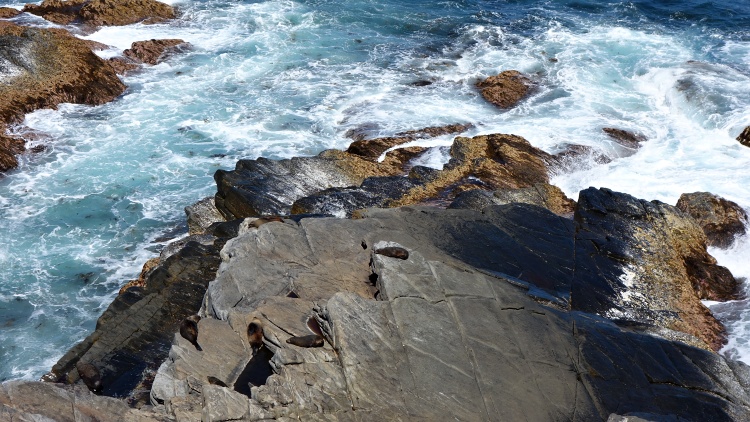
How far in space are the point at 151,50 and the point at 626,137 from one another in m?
22.4

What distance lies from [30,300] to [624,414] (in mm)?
15653

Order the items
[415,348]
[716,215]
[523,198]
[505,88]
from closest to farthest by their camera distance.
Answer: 1. [415,348]
2. [523,198]
3. [716,215]
4. [505,88]

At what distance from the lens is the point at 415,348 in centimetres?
Result: 1105

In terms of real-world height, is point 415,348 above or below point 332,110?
above

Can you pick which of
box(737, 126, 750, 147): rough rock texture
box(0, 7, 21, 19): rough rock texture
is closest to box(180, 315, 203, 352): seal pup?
box(737, 126, 750, 147): rough rock texture

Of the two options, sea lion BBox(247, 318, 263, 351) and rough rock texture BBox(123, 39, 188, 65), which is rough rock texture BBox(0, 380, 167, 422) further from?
rough rock texture BBox(123, 39, 188, 65)

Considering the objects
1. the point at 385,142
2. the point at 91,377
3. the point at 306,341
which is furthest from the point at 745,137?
the point at 91,377

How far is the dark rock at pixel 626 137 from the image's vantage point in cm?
2652

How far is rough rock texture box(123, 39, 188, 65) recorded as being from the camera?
32938mm

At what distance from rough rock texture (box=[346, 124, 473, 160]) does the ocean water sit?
2.63ft

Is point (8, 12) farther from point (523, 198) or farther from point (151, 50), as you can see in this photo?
point (523, 198)

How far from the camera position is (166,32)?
120 ft

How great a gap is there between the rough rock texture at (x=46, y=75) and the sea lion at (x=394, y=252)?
18598 mm

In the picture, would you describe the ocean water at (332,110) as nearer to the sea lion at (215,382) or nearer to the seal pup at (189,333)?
the seal pup at (189,333)
